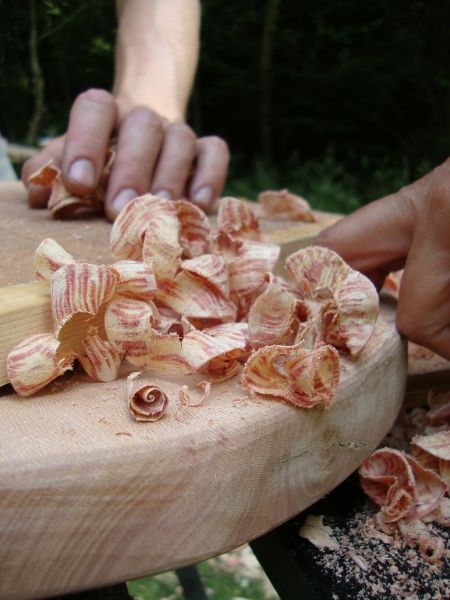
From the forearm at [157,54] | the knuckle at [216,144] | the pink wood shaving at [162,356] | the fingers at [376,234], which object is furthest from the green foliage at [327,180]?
the pink wood shaving at [162,356]

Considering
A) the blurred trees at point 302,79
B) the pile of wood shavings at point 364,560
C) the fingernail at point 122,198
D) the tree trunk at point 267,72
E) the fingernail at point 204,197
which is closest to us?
the pile of wood shavings at point 364,560

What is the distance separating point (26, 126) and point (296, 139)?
1.62 metres

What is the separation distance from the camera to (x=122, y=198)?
2.78ft

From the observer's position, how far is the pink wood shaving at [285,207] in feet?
3.25

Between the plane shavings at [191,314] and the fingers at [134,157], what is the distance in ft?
0.74

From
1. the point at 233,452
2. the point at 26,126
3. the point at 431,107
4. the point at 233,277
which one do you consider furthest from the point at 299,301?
the point at 431,107

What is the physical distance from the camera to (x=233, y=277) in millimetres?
625

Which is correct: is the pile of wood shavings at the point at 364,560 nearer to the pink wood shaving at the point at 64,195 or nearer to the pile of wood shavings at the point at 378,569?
the pile of wood shavings at the point at 378,569

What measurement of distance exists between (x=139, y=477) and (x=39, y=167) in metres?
0.63

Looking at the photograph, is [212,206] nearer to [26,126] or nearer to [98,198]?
[98,198]

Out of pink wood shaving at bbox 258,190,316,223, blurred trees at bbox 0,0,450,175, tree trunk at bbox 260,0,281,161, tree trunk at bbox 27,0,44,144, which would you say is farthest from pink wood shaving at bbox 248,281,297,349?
tree trunk at bbox 260,0,281,161

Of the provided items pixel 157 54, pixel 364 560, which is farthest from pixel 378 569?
pixel 157 54

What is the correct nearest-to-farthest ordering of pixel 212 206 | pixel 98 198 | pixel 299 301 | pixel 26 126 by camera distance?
pixel 299 301 < pixel 98 198 < pixel 212 206 < pixel 26 126

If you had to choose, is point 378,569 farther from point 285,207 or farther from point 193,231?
point 285,207
